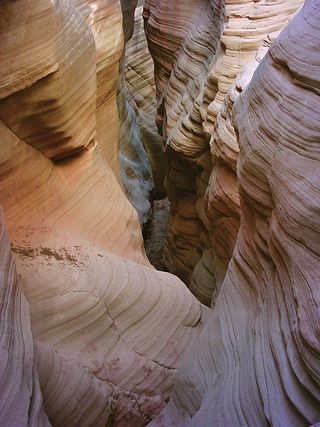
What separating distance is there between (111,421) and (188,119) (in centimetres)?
404

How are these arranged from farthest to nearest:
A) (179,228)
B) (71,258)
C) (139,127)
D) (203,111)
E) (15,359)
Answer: (139,127)
(179,228)
(203,111)
(71,258)
(15,359)

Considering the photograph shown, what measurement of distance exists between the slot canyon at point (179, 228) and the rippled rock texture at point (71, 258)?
1 centimetres

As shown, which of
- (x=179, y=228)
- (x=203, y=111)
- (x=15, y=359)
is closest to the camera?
(x=15, y=359)

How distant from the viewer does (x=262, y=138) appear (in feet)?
10.1

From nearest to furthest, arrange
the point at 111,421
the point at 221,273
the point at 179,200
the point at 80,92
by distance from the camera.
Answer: the point at 111,421 < the point at 80,92 < the point at 221,273 < the point at 179,200

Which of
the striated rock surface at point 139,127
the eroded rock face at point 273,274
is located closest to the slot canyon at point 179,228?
the eroded rock face at point 273,274

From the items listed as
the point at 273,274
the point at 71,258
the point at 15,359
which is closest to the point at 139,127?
the point at 71,258

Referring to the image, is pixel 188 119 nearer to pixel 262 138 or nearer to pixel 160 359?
pixel 160 359

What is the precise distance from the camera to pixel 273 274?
3.00m

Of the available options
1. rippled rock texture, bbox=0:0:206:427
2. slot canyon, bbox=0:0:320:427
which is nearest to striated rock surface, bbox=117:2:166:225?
slot canyon, bbox=0:0:320:427

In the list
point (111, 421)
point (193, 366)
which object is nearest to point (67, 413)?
point (111, 421)

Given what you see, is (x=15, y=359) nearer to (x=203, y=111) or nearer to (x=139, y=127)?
(x=203, y=111)

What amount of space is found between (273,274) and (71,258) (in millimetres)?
2058

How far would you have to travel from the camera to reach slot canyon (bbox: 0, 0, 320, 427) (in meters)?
2.71
